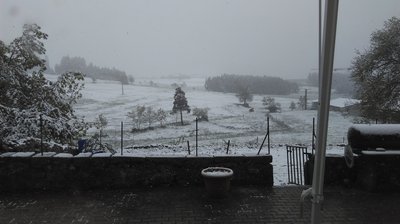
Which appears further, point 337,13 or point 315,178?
point 315,178

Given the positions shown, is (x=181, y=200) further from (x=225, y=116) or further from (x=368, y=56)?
(x=225, y=116)

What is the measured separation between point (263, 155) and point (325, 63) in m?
4.07

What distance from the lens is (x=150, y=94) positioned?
76438 millimetres

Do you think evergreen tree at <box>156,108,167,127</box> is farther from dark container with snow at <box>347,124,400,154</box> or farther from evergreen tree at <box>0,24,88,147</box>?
dark container with snow at <box>347,124,400,154</box>

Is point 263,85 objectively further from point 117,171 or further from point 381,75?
point 117,171

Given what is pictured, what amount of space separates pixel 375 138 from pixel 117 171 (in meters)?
4.60

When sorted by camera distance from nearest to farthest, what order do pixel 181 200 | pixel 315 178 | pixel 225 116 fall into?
pixel 315 178 < pixel 181 200 < pixel 225 116

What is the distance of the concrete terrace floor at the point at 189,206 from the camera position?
5.17m

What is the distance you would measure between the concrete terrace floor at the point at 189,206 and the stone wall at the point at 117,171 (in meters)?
0.19

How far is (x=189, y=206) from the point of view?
5.66 m

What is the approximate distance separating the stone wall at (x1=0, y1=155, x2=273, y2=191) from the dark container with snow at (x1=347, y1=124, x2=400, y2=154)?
5.33 ft

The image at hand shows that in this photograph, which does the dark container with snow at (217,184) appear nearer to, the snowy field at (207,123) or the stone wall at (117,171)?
the stone wall at (117,171)

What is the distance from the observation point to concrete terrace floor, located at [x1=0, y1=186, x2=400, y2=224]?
517cm

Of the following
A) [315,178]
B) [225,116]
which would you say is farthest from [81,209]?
[225,116]
